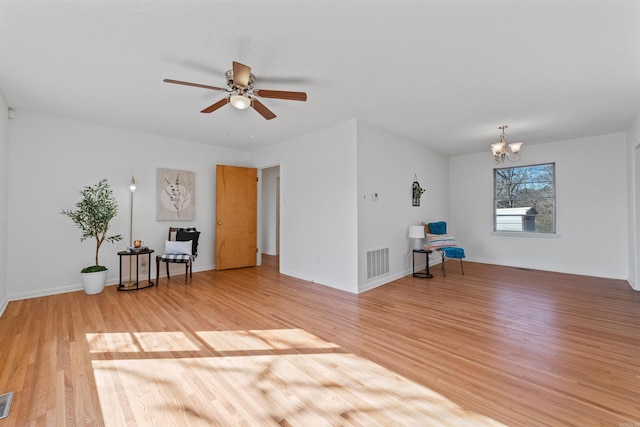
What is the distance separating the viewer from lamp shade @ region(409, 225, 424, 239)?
482 centimetres

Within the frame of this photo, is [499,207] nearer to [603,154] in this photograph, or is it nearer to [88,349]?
[603,154]

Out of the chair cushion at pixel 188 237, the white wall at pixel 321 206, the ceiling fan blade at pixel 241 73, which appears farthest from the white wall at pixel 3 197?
the white wall at pixel 321 206

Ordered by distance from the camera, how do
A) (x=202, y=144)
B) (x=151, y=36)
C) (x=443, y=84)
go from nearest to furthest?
(x=151, y=36) → (x=443, y=84) → (x=202, y=144)

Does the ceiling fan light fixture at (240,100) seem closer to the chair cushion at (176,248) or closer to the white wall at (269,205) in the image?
the chair cushion at (176,248)

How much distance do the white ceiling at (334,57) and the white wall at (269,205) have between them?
3941 millimetres

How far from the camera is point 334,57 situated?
2305mm

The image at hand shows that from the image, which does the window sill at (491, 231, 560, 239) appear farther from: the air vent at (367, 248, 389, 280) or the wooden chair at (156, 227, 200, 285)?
the wooden chair at (156, 227, 200, 285)

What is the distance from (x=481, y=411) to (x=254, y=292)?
304 cm

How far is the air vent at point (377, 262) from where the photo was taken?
416cm

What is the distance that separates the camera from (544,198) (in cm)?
544

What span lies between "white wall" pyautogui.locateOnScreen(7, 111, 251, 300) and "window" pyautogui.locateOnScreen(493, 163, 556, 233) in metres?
6.90

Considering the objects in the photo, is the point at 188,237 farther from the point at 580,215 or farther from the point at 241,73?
the point at 580,215

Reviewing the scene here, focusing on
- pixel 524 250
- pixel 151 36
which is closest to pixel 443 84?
pixel 151 36

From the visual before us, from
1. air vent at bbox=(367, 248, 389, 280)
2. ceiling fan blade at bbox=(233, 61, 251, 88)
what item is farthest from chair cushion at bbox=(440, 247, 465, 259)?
ceiling fan blade at bbox=(233, 61, 251, 88)
